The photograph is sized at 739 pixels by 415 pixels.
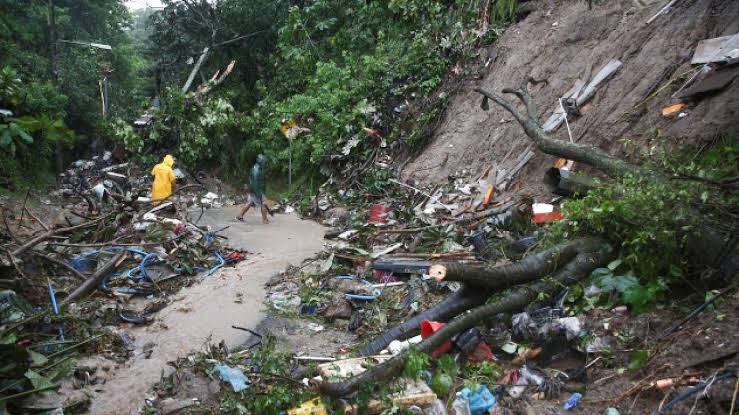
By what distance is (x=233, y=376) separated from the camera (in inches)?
155

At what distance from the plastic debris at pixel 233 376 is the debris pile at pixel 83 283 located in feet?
3.31

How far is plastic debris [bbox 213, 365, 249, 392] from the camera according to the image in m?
3.82

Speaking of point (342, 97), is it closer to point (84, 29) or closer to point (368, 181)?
point (368, 181)

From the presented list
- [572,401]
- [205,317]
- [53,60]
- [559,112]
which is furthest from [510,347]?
[53,60]

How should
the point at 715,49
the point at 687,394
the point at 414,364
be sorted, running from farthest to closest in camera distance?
the point at 715,49 → the point at 414,364 → the point at 687,394

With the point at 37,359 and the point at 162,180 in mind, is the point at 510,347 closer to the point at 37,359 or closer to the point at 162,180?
the point at 37,359

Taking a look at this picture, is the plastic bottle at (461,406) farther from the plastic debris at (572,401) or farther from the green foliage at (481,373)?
the plastic debris at (572,401)

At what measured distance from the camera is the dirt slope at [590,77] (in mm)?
6043

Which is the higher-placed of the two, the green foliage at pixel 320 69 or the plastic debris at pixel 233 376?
the green foliage at pixel 320 69

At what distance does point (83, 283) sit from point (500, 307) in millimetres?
4573

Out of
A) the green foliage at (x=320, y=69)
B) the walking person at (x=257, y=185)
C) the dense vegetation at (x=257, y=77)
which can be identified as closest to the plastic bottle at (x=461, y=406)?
the walking person at (x=257, y=185)

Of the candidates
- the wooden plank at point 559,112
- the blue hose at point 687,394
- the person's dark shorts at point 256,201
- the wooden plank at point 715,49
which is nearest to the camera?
the blue hose at point 687,394

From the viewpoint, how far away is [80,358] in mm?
4383

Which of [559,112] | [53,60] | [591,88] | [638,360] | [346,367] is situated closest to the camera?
[638,360]
